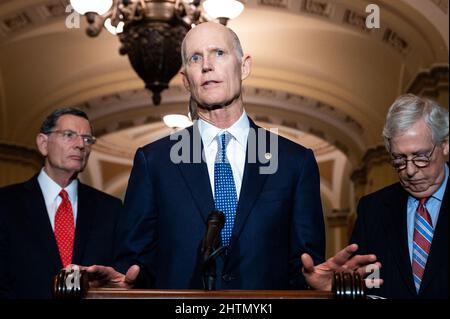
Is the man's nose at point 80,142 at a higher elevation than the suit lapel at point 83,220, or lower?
higher

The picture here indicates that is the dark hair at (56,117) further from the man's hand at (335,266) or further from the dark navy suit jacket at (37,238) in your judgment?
the man's hand at (335,266)

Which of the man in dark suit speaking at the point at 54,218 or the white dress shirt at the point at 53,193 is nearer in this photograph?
the man in dark suit speaking at the point at 54,218

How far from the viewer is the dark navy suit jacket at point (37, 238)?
3285mm

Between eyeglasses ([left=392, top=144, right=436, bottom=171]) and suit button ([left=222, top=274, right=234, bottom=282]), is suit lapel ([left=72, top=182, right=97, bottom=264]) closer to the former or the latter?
suit button ([left=222, top=274, right=234, bottom=282])

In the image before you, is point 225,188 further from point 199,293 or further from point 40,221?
point 40,221

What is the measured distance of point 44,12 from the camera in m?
8.15

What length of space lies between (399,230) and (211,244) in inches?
34.3

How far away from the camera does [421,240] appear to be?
289 centimetres

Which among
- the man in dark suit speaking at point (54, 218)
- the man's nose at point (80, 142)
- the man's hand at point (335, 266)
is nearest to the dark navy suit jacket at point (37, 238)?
the man in dark suit speaking at point (54, 218)

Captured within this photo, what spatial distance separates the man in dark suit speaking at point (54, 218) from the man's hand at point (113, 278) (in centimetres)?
84

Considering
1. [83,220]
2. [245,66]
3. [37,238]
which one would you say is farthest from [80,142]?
[245,66]

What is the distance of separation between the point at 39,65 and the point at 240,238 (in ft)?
25.3

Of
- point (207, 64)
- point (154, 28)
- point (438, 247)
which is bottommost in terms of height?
point (438, 247)

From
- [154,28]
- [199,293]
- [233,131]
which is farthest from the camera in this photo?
[154,28]
